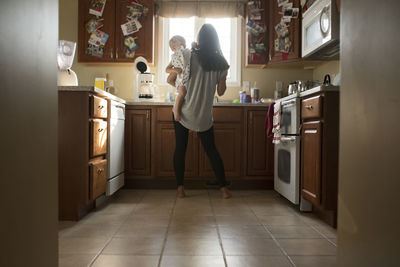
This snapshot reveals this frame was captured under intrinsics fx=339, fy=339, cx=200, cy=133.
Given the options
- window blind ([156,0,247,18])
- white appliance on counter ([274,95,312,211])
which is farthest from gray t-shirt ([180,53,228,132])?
window blind ([156,0,247,18])

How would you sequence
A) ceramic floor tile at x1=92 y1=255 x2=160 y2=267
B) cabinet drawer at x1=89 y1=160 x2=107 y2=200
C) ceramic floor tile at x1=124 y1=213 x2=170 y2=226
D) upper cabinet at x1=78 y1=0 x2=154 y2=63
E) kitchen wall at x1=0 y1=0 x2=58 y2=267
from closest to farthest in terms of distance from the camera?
1. kitchen wall at x1=0 y1=0 x2=58 y2=267
2. ceramic floor tile at x1=92 y1=255 x2=160 y2=267
3. ceramic floor tile at x1=124 y1=213 x2=170 y2=226
4. cabinet drawer at x1=89 y1=160 x2=107 y2=200
5. upper cabinet at x1=78 y1=0 x2=154 y2=63

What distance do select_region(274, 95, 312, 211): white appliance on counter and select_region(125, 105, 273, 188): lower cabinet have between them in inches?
16.6

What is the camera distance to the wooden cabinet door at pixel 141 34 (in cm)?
375

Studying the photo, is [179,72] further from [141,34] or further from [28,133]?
[28,133]

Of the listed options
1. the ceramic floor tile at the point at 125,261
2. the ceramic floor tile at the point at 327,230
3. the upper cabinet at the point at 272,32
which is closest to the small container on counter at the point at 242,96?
the upper cabinet at the point at 272,32

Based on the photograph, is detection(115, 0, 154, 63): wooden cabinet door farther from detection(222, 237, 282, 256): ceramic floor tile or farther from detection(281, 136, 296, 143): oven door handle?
detection(222, 237, 282, 256): ceramic floor tile

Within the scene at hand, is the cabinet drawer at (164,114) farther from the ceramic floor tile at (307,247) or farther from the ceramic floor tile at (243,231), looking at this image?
the ceramic floor tile at (307,247)

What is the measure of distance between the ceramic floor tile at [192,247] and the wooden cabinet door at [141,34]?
8.21 ft

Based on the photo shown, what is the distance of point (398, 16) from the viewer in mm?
705

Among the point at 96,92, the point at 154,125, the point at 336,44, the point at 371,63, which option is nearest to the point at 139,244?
the point at 96,92

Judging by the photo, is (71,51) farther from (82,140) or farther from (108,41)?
Result: (108,41)

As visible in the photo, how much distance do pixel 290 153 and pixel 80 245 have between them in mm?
1687

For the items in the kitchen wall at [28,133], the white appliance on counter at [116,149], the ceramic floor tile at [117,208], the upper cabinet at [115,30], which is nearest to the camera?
the kitchen wall at [28,133]

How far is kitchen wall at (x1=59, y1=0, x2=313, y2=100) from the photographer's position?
3.90 m
